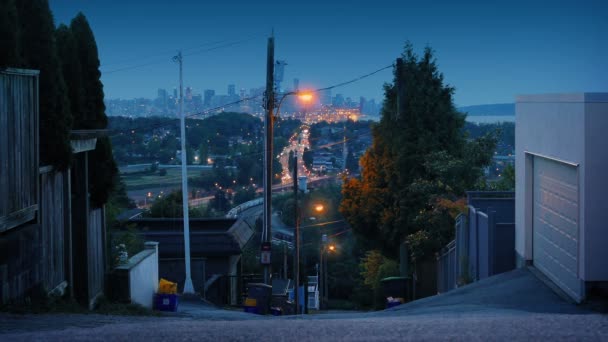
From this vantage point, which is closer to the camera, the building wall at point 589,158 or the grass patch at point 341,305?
the building wall at point 589,158

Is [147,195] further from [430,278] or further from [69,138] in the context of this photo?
[69,138]

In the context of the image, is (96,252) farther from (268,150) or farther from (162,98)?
(162,98)

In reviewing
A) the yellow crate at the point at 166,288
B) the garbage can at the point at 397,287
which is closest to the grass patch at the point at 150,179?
the garbage can at the point at 397,287

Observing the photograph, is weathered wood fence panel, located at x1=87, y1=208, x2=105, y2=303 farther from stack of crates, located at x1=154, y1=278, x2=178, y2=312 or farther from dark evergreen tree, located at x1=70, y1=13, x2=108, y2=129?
stack of crates, located at x1=154, y1=278, x2=178, y2=312

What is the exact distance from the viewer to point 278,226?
44.2m

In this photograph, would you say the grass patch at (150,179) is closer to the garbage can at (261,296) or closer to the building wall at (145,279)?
the garbage can at (261,296)

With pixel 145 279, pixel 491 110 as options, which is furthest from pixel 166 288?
pixel 491 110

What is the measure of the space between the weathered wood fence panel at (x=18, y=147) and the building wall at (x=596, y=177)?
7.64m

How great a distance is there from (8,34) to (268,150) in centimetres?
1355

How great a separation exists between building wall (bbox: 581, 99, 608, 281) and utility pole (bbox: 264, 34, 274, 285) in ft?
39.1

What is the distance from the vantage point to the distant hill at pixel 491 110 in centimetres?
2466

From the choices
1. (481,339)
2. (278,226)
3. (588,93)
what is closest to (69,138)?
(481,339)

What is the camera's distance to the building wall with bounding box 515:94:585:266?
37.2ft

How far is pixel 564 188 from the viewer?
40.2 ft
